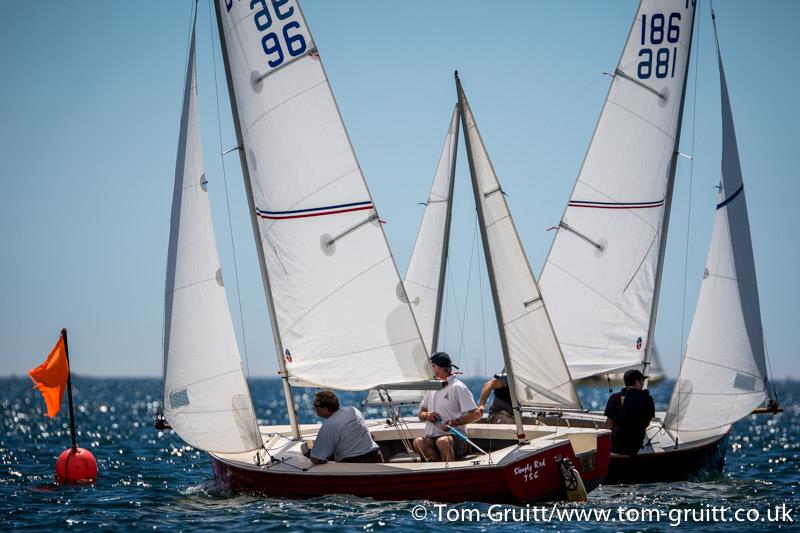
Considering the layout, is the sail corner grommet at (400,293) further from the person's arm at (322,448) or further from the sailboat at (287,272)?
the person's arm at (322,448)

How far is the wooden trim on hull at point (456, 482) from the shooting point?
10953 millimetres

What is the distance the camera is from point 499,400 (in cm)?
1471

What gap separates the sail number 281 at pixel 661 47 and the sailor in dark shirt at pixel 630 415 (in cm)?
557

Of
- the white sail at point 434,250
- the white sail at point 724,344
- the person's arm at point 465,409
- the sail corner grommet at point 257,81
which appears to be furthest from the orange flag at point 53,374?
the white sail at point 724,344

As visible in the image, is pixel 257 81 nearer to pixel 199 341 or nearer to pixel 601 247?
pixel 199 341

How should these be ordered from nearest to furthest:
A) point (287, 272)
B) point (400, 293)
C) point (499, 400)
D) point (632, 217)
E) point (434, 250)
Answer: point (400, 293), point (287, 272), point (499, 400), point (632, 217), point (434, 250)

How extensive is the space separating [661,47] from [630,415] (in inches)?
252

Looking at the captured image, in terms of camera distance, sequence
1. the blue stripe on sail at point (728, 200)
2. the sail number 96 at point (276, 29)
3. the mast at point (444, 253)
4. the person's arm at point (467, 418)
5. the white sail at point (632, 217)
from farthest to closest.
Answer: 1. the mast at point (444, 253)
2. the white sail at point (632, 217)
3. the blue stripe on sail at point (728, 200)
4. the sail number 96 at point (276, 29)
5. the person's arm at point (467, 418)

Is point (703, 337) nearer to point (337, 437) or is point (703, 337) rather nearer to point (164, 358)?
point (337, 437)

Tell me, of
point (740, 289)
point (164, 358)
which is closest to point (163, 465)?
point (164, 358)

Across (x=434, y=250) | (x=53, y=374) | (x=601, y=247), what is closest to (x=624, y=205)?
(x=601, y=247)

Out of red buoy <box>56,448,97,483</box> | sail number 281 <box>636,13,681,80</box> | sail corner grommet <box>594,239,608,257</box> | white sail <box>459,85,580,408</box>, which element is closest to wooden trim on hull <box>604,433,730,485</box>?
white sail <box>459,85,580,408</box>

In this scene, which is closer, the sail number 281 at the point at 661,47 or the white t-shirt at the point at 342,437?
the white t-shirt at the point at 342,437

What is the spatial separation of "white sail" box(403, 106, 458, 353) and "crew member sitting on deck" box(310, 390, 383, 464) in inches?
238
